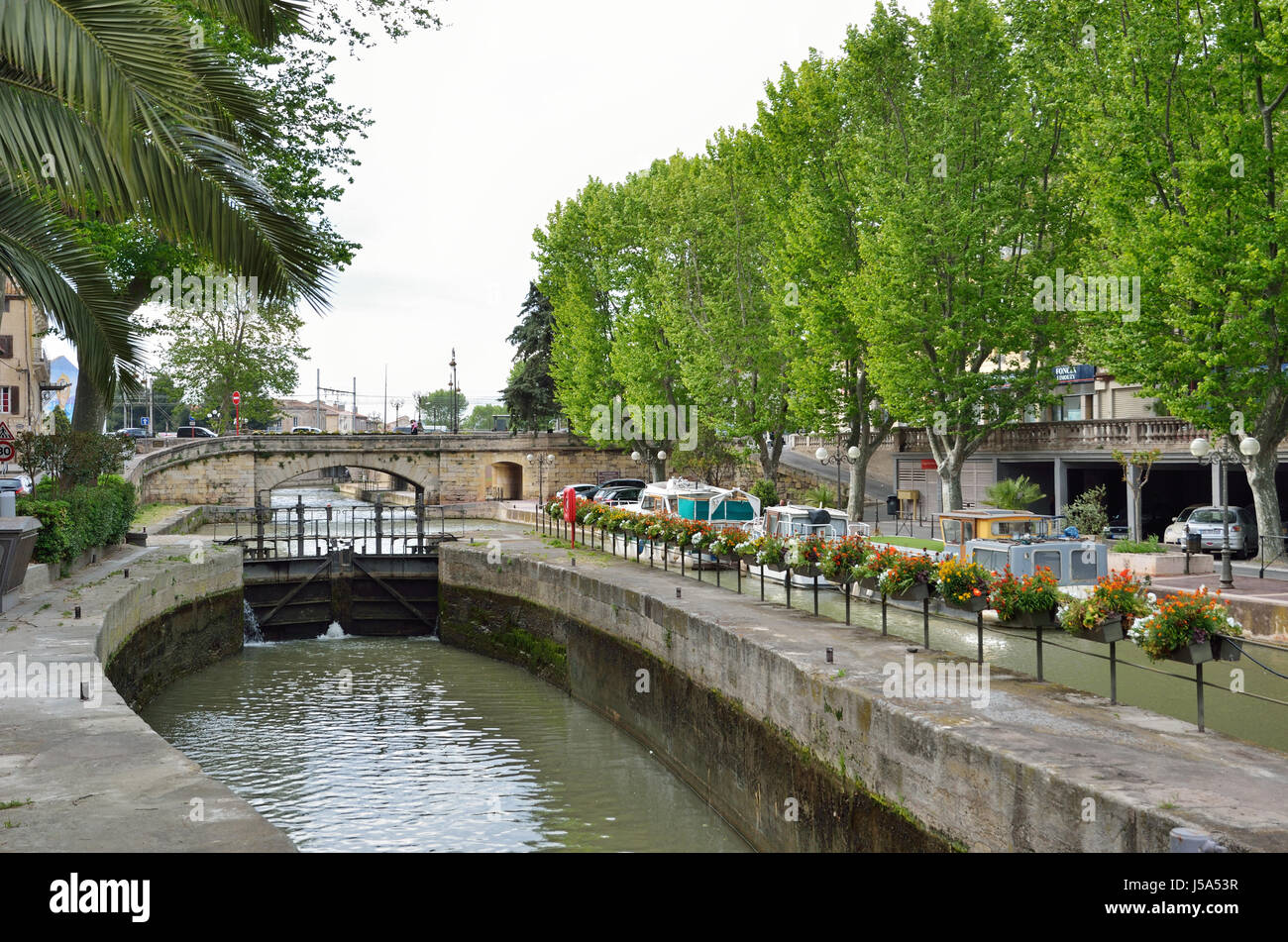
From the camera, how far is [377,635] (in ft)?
96.6

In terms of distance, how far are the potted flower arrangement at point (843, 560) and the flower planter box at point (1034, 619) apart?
3426 millimetres

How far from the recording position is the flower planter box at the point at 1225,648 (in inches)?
343

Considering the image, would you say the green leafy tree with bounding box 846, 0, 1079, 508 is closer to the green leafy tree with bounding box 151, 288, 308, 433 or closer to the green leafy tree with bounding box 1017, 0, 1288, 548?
the green leafy tree with bounding box 1017, 0, 1288, 548

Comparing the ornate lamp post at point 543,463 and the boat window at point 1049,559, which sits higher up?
the ornate lamp post at point 543,463

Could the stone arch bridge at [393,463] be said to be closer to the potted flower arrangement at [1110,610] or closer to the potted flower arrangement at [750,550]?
the potted flower arrangement at [750,550]

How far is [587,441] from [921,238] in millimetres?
31099

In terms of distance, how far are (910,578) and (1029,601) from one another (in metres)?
2.05

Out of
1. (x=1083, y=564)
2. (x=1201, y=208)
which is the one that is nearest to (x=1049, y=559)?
(x=1083, y=564)

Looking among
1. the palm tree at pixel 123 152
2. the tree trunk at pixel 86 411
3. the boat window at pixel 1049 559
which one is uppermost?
the palm tree at pixel 123 152

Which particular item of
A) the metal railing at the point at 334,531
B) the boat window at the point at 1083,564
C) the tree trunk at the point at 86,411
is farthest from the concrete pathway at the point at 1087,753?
the metal railing at the point at 334,531

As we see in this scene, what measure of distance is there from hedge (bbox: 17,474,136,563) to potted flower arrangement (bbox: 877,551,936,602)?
1349 centimetres

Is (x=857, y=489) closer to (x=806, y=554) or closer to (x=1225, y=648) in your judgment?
(x=806, y=554)

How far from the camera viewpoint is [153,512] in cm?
4184
